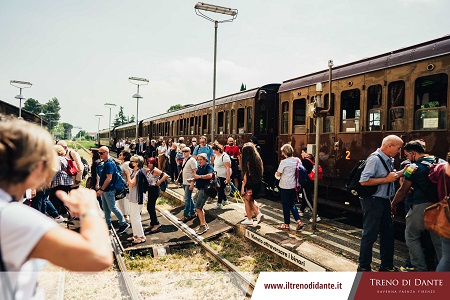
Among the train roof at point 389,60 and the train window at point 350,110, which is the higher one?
the train roof at point 389,60

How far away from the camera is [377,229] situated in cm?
455

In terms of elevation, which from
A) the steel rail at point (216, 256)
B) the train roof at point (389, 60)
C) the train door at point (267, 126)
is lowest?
the steel rail at point (216, 256)

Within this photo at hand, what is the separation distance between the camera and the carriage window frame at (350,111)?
24.1 feet

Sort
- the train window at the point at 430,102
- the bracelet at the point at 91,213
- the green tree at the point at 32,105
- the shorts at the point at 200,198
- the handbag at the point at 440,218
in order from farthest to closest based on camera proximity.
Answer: the green tree at the point at 32,105, the shorts at the point at 200,198, the train window at the point at 430,102, the handbag at the point at 440,218, the bracelet at the point at 91,213

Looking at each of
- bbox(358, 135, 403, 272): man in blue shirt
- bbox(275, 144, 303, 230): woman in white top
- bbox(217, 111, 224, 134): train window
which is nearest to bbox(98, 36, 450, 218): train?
bbox(275, 144, 303, 230): woman in white top

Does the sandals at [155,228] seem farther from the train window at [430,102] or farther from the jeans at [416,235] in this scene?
the train window at [430,102]

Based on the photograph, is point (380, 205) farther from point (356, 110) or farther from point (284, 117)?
point (284, 117)

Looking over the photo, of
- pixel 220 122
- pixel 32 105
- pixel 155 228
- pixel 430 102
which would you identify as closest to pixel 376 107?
pixel 430 102

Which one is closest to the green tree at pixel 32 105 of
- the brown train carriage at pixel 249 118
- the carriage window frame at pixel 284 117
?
the brown train carriage at pixel 249 118

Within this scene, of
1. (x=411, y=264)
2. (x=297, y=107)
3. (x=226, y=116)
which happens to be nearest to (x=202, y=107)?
(x=226, y=116)

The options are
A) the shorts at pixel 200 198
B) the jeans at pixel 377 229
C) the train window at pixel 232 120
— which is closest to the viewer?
the jeans at pixel 377 229

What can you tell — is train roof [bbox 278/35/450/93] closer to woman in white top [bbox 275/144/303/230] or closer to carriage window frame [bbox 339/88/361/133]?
carriage window frame [bbox 339/88/361/133]

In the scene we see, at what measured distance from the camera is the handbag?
348cm

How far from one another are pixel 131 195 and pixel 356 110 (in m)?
5.27
